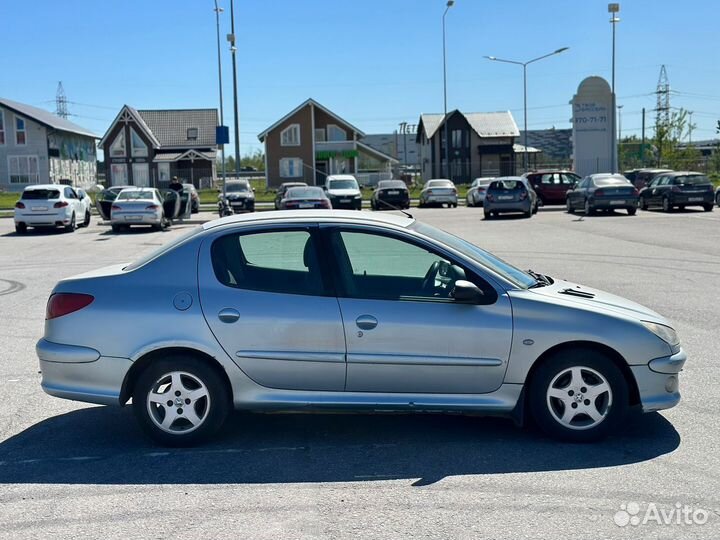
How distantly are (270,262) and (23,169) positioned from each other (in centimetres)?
6808

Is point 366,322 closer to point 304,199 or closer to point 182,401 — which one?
point 182,401

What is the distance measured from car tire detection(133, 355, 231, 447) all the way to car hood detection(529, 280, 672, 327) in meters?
2.18

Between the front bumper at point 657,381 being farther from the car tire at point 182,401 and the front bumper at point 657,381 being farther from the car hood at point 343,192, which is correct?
the car hood at point 343,192

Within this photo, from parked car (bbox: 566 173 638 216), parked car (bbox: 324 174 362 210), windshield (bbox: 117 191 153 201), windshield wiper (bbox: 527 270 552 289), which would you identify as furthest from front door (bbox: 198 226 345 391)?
parked car (bbox: 324 174 362 210)

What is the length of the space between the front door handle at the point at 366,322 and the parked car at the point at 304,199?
22.1 m

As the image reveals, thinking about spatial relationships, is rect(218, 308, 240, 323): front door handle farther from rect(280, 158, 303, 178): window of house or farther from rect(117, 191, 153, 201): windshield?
rect(280, 158, 303, 178): window of house

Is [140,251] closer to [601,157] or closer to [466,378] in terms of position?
[466,378]

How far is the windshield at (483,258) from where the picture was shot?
5.77 meters

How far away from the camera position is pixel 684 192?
105ft

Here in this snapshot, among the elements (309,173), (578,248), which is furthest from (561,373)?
(309,173)

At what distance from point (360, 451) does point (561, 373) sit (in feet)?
4.51

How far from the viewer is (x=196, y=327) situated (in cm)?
552

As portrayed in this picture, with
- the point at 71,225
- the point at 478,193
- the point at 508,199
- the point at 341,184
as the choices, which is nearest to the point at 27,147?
the point at 341,184

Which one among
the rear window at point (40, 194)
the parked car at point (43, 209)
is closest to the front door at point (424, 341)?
the parked car at point (43, 209)
